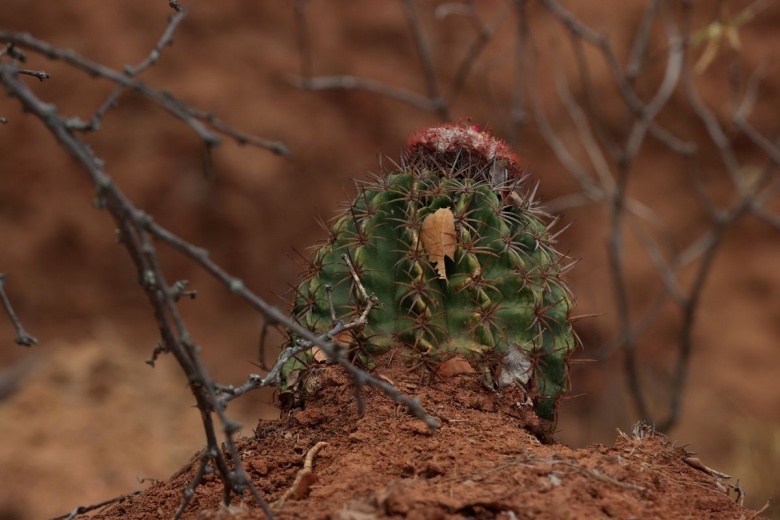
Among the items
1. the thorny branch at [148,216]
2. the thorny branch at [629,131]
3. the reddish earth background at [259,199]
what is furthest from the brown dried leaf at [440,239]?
the reddish earth background at [259,199]

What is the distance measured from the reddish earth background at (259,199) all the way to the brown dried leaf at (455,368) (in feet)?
15.9

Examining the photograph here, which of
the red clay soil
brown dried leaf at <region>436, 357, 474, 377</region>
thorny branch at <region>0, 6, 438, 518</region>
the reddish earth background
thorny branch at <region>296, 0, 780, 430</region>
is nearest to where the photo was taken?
thorny branch at <region>0, 6, 438, 518</region>

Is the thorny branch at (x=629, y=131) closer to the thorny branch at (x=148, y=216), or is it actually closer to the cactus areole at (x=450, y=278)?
the cactus areole at (x=450, y=278)

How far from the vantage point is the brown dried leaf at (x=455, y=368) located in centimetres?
280

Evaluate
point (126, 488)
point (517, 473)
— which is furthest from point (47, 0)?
point (517, 473)

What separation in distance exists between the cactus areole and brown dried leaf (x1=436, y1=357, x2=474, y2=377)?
22mm

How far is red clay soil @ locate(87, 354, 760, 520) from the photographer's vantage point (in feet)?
6.94

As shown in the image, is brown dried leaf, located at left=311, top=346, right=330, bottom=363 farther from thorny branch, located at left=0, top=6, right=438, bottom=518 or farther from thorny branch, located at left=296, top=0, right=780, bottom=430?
thorny branch, located at left=296, top=0, right=780, bottom=430

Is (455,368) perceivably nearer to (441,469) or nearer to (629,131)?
(441,469)

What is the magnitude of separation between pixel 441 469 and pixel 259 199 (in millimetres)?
6220

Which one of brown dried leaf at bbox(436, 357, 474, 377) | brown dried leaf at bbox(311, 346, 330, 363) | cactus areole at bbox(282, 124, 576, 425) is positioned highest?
cactus areole at bbox(282, 124, 576, 425)

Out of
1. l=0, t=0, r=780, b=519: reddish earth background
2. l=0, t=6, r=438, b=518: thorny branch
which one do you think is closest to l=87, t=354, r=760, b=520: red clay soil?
l=0, t=6, r=438, b=518: thorny branch

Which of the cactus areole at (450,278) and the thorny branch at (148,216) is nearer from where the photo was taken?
the thorny branch at (148,216)

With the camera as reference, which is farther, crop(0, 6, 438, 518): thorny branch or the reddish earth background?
the reddish earth background
